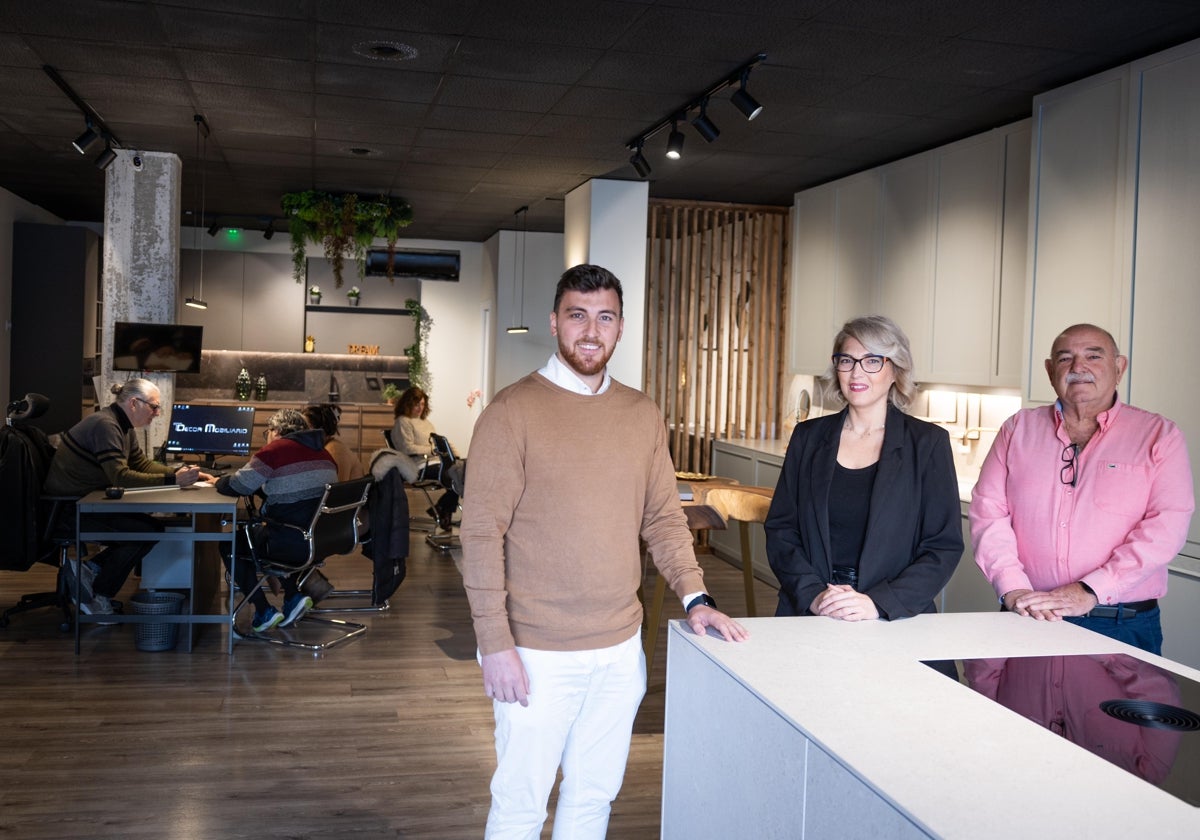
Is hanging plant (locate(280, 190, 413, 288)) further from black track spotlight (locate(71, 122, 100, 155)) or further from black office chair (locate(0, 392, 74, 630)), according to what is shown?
black office chair (locate(0, 392, 74, 630))

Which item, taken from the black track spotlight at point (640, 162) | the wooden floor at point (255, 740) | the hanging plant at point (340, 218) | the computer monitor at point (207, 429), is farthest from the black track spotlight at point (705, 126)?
the hanging plant at point (340, 218)

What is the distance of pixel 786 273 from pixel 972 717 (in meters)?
8.02

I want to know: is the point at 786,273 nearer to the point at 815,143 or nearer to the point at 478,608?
the point at 815,143

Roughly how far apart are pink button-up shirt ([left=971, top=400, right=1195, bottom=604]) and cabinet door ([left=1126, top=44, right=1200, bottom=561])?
5.84 ft

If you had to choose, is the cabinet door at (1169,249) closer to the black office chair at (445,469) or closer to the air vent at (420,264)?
the black office chair at (445,469)

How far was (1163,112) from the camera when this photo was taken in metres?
4.78

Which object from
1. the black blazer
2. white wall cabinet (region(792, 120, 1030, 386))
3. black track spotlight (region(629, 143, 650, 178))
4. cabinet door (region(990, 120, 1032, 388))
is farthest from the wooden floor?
black track spotlight (region(629, 143, 650, 178))

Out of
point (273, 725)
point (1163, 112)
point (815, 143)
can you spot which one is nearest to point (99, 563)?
point (273, 725)

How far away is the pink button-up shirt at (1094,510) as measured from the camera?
9.85ft

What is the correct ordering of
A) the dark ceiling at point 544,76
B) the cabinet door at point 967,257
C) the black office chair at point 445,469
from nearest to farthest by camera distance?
the dark ceiling at point 544,76, the cabinet door at point 967,257, the black office chair at point 445,469

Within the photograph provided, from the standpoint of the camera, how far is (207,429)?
24.5 feet

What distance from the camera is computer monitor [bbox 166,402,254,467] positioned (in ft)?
24.4

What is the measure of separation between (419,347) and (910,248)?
28.0 feet

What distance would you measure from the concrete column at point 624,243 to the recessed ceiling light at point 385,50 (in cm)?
348
